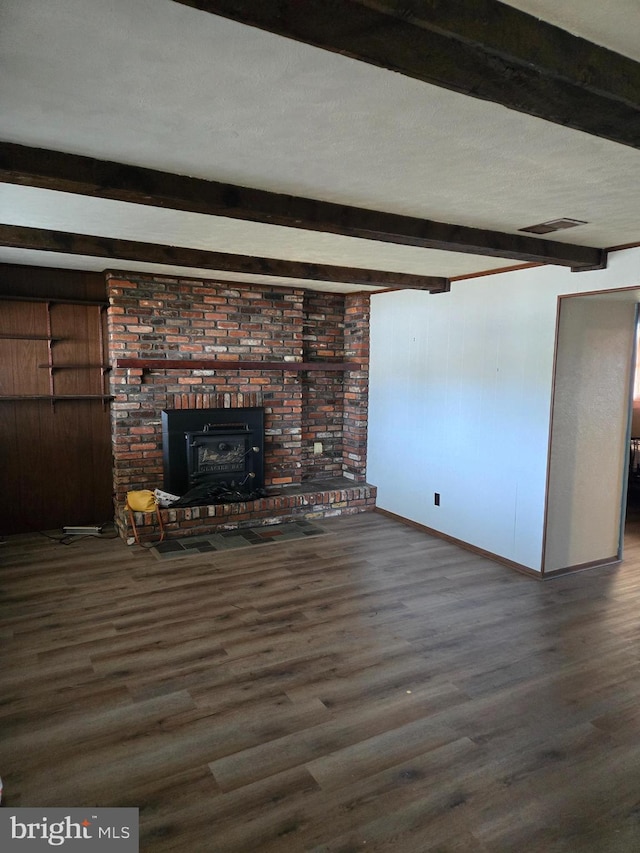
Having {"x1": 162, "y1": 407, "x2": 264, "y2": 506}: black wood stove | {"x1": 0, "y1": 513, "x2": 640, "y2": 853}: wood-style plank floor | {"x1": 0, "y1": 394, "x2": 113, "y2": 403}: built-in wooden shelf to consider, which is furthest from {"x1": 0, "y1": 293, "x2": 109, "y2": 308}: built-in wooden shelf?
{"x1": 0, "y1": 513, "x2": 640, "y2": 853}: wood-style plank floor

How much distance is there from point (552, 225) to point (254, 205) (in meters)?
1.66

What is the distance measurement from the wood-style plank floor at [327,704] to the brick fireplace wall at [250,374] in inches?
56.6

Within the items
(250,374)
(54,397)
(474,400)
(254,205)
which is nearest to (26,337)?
(54,397)

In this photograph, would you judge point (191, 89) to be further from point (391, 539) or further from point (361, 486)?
point (361, 486)

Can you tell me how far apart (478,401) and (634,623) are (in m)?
1.97

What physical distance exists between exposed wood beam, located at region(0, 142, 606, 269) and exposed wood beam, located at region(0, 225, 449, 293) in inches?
54.8

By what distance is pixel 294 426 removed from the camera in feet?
19.1

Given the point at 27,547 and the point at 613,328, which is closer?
the point at 613,328

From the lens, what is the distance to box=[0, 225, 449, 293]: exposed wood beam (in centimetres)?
349

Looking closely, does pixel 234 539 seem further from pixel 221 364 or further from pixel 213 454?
pixel 221 364

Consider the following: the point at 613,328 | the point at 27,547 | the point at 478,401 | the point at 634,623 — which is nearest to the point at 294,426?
the point at 478,401

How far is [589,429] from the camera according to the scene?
4254 millimetres

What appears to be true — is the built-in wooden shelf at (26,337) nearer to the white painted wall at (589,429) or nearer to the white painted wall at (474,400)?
the white painted wall at (474,400)

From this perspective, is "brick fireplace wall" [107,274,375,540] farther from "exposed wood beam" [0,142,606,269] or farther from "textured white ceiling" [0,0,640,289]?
"exposed wood beam" [0,142,606,269]
